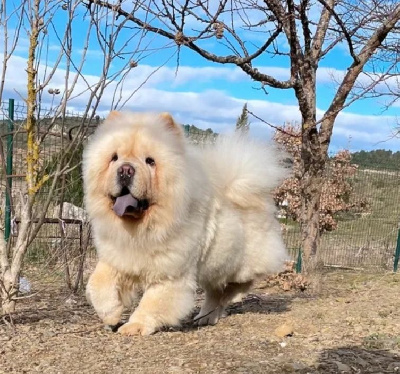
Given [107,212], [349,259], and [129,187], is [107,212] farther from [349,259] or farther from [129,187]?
[349,259]

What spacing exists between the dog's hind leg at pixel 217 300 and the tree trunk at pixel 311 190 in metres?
1.96

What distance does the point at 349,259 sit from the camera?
13391 mm

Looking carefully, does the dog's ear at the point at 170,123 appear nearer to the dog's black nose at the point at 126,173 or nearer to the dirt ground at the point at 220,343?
the dog's black nose at the point at 126,173

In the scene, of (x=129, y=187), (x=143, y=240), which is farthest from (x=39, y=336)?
(x=129, y=187)

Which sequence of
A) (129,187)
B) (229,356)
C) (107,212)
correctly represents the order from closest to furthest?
(229,356), (129,187), (107,212)

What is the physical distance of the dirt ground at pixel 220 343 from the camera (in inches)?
136

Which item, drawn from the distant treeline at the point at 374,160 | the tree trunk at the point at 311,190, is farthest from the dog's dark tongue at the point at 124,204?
the distant treeline at the point at 374,160

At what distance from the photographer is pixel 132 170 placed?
3.89 meters

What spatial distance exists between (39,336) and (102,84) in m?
1.91

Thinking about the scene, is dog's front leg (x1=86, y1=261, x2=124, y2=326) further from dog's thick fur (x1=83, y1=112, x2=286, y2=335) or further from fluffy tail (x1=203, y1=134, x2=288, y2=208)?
fluffy tail (x1=203, y1=134, x2=288, y2=208)

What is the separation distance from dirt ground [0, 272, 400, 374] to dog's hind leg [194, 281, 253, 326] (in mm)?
134

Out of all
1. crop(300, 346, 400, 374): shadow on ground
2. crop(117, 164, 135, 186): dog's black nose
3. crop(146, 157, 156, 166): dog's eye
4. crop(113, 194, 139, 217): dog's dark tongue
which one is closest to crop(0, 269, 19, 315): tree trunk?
crop(113, 194, 139, 217): dog's dark tongue

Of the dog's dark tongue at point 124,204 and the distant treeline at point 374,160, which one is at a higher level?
the distant treeline at point 374,160

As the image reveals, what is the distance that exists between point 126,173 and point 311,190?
12.2ft
